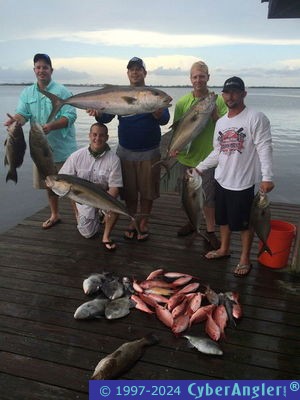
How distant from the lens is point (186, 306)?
11.1 feet

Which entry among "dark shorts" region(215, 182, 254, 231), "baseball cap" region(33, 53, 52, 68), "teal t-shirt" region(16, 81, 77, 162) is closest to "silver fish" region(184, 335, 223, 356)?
"dark shorts" region(215, 182, 254, 231)

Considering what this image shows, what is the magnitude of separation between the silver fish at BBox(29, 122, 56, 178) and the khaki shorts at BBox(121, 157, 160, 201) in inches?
36.2

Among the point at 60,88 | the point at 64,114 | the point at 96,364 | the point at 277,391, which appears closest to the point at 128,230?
the point at 64,114

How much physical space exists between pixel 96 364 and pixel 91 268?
61.5 inches

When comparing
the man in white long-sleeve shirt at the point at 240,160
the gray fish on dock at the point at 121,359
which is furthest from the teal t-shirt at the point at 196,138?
the gray fish on dock at the point at 121,359

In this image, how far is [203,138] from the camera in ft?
15.1

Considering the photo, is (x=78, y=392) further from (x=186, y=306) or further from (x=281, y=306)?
(x=281, y=306)

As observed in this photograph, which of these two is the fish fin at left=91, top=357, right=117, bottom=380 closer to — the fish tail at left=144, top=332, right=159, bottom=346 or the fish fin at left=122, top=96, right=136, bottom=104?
the fish tail at left=144, top=332, right=159, bottom=346

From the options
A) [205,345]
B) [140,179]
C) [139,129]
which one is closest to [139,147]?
[139,129]

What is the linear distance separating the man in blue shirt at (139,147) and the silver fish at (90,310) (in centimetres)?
169

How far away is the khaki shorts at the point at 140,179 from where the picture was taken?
4.57 m

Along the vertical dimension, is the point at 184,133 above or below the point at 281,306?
above

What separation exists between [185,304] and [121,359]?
932 mm

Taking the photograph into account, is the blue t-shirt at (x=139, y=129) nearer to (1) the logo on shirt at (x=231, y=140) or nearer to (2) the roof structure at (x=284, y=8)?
(1) the logo on shirt at (x=231, y=140)
